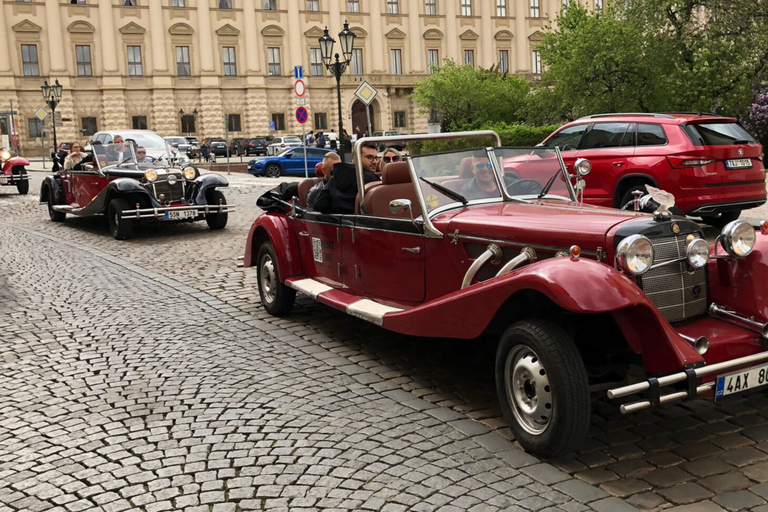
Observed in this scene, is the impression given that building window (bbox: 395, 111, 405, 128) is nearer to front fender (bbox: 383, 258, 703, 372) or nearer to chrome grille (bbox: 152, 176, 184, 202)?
chrome grille (bbox: 152, 176, 184, 202)

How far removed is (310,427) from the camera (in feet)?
15.5

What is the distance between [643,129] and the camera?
41.3 feet

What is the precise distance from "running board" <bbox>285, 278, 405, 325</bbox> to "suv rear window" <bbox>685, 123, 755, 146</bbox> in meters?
7.34

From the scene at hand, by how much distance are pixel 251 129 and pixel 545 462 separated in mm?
62208

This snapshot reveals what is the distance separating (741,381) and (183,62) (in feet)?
205

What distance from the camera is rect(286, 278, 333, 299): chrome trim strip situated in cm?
671

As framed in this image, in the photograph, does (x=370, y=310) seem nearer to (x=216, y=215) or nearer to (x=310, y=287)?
(x=310, y=287)

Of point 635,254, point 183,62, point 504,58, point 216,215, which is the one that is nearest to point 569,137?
point 216,215

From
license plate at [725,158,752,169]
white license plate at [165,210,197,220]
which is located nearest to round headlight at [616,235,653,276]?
license plate at [725,158,752,169]

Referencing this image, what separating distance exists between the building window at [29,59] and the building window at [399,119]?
28232 mm

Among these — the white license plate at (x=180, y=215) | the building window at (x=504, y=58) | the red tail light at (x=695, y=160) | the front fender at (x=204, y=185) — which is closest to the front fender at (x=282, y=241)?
the red tail light at (x=695, y=160)

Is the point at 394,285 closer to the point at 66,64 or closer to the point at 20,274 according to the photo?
the point at 20,274

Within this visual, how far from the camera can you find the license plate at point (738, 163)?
1186 centimetres

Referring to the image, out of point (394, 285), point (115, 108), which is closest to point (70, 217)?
point (394, 285)
